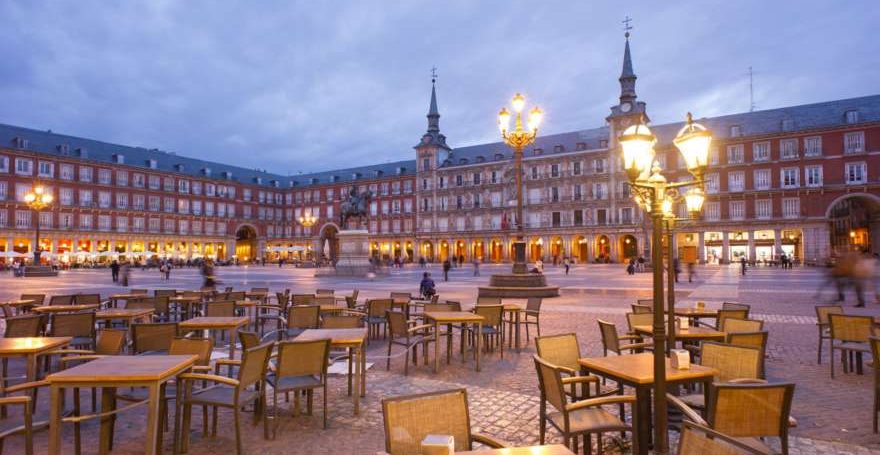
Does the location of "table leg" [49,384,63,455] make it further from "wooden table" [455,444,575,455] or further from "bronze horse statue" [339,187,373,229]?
"bronze horse statue" [339,187,373,229]

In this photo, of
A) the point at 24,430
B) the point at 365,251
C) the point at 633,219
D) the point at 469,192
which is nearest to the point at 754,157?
the point at 633,219

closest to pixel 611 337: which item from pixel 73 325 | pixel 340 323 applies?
pixel 340 323

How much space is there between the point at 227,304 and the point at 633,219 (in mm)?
49533

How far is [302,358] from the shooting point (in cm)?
488

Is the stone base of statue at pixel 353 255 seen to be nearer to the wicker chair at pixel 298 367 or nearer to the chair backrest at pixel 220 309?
the chair backrest at pixel 220 309

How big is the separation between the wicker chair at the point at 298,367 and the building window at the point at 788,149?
51.3 meters

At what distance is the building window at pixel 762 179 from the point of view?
45.1 metres

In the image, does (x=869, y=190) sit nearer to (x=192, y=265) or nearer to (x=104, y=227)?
(x=192, y=265)

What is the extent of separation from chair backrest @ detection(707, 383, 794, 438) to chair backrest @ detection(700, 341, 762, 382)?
0.90m

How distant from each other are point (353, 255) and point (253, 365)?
24069 mm

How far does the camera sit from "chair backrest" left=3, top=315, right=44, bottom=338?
6266 millimetres

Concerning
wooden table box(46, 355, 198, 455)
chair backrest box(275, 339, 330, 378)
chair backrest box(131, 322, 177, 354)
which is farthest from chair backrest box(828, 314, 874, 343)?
chair backrest box(131, 322, 177, 354)

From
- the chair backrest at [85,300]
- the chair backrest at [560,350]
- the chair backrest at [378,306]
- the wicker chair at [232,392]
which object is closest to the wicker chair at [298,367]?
the wicker chair at [232,392]

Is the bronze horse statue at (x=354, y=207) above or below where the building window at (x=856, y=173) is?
below
